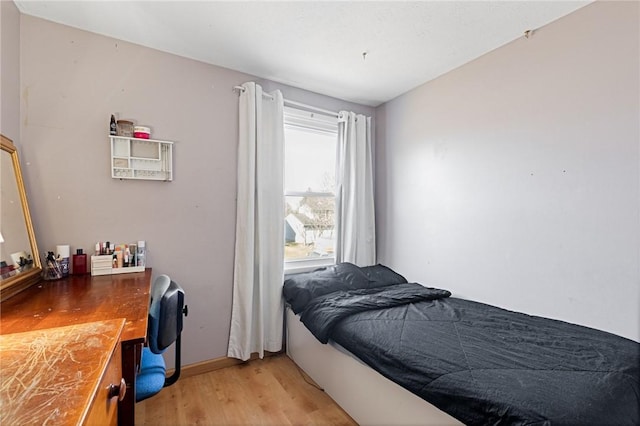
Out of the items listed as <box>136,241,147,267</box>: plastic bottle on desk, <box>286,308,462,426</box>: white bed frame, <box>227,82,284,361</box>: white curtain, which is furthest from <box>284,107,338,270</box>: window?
<box>136,241,147,267</box>: plastic bottle on desk

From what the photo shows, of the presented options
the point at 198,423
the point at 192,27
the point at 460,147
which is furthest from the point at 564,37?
the point at 198,423

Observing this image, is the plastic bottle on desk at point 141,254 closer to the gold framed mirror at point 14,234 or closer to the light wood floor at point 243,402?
the gold framed mirror at point 14,234

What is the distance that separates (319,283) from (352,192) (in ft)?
3.51

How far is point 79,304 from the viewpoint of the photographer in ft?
4.35

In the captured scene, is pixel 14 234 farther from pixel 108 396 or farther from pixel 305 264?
pixel 305 264

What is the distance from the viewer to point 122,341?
0.98 meters

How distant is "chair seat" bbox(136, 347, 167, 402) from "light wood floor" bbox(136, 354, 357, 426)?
26.4 inches

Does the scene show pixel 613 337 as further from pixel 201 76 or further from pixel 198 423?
pixel 201 76

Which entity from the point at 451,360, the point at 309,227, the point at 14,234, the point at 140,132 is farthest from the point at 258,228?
the point at 451,360

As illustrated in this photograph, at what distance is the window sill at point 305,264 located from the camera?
114 inches

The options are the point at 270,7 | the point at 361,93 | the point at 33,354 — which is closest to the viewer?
the point at 33,354

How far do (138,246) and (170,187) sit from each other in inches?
19.1

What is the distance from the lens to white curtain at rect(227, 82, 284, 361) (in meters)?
2.49

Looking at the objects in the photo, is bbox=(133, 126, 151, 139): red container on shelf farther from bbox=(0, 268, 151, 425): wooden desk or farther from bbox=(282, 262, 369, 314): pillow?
bbox=(282, 262, 369, 314): pillow
